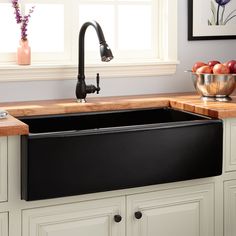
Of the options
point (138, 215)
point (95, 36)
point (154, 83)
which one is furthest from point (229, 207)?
point (95, 36)

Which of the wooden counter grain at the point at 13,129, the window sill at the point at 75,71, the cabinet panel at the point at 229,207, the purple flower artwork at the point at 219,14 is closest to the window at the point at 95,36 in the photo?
the window sill at the point at 75,71

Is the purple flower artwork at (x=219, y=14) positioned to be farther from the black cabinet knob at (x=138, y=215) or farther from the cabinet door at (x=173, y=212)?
the black cabinet knob at (x=138, y=215)

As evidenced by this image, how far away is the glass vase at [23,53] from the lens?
2.77 meters

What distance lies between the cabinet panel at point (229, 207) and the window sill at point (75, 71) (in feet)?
2.76

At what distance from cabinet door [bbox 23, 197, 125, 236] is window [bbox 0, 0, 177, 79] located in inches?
33.5

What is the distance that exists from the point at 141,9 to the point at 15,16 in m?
0.73

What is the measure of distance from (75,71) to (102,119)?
1.07 ft

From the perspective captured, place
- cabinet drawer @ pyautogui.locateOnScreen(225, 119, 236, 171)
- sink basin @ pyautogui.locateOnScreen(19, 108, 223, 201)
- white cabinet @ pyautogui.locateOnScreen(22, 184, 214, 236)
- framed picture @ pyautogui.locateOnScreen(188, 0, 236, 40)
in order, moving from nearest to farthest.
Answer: sink basin @ pyautogui.locateOnScreen(19, 108, 223, 201)
white cabinet @ pyautogui.locateOnScreen(22, 184, 214, 236)
cabinet drawer @ pyautogui.locateOnScreen(225, 119, 236, 171)
framed picture @ pyautogui.locateOnScreen(188, 0, 236, 40)

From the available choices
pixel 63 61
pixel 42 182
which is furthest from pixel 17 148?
pixel 63 61

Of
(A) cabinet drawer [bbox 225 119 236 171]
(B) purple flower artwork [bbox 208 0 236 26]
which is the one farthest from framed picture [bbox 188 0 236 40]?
(A) cabinet drawer [bbox 225 119 236 171]

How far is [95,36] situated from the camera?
3041mm

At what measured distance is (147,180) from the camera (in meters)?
2.26

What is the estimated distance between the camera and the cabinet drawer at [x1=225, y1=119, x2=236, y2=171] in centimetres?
250

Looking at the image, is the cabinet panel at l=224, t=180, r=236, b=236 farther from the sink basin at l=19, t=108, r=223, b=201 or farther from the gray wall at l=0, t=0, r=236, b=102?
the gray wall at l=0, t=0, r=236, b=102
